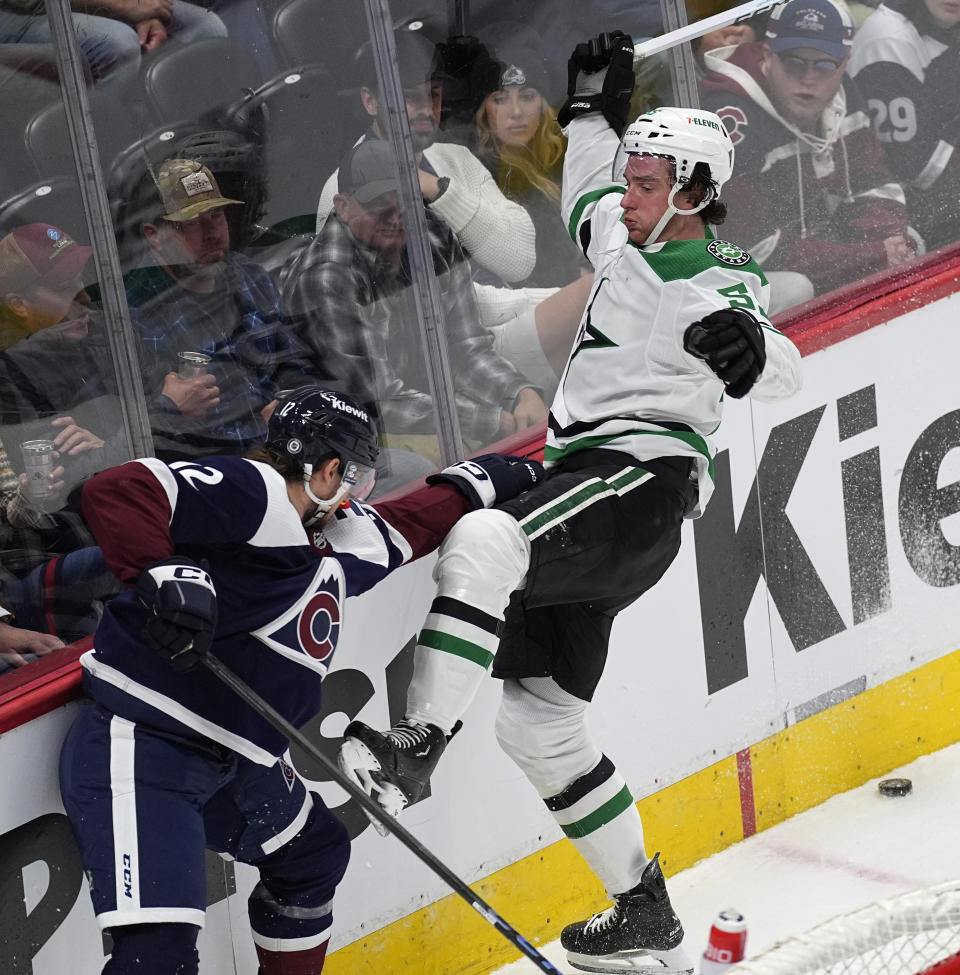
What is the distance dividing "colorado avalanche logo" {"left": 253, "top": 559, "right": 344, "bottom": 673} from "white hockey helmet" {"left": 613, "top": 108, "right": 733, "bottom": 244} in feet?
2.77

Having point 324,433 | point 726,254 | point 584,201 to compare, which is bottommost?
point 324,433

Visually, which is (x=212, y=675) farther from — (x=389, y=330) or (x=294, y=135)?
(x=294, y=135)

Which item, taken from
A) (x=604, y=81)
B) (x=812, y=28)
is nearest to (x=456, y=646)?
(x=604, y=81)

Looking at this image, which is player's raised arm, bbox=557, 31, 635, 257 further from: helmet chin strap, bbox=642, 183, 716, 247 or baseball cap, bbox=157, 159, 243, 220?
baseball cap, bbox=157, 159, 243, 220

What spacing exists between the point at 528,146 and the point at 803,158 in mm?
769

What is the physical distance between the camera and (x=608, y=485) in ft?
9.78

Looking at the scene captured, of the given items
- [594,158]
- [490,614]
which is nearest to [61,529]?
[490,614]

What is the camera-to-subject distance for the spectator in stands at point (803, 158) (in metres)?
3.89

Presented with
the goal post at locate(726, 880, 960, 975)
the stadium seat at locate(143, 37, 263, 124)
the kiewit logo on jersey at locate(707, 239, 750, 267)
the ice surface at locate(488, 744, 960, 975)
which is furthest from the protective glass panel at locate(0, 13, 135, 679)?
the goal post at locate(726, 880, 960, 975)

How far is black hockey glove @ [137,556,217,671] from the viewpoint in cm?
238

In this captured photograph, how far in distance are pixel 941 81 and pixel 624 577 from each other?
184 centimetres

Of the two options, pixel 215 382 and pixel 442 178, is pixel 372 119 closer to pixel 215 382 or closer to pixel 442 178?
pixel 442 178

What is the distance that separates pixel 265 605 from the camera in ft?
8.71

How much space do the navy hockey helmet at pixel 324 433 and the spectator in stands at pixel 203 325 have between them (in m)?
0.39
